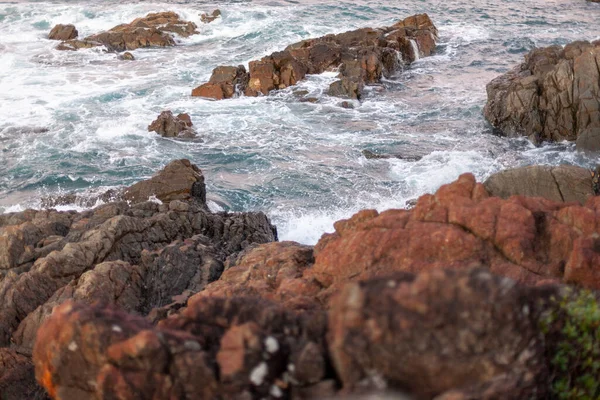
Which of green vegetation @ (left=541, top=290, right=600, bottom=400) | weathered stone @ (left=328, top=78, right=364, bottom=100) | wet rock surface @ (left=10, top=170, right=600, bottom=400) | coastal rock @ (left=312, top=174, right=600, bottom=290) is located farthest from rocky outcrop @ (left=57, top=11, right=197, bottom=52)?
green vegetation @ (left=541, top=290, right=600, bottom=400)

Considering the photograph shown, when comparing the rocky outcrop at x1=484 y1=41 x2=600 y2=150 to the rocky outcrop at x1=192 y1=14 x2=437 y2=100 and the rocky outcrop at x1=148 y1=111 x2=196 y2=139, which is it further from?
the rocky outcrop at x1=148 y1=111 x2=196 y2=139

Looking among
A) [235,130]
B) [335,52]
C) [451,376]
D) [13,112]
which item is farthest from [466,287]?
[335,52]

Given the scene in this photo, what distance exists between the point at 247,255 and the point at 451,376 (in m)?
7.64

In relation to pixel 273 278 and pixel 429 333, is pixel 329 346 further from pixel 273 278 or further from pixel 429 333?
pixel 273 278

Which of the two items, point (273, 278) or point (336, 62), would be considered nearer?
point (273, 278)

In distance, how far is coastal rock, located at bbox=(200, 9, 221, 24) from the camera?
50.7 metres

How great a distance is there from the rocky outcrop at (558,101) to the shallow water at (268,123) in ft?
2.51

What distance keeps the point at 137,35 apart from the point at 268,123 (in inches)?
755

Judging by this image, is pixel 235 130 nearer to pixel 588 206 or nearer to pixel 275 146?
pixel 275 146

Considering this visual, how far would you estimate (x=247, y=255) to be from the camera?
12680 millimetres

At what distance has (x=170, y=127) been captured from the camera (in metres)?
28.4

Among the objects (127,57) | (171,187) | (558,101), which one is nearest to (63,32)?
(127,57)

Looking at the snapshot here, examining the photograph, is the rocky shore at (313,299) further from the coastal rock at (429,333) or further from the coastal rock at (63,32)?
the coastal rock at (63,32)

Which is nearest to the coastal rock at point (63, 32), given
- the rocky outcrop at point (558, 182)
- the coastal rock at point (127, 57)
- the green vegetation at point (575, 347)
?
the coastal rock at point (127, 57)
